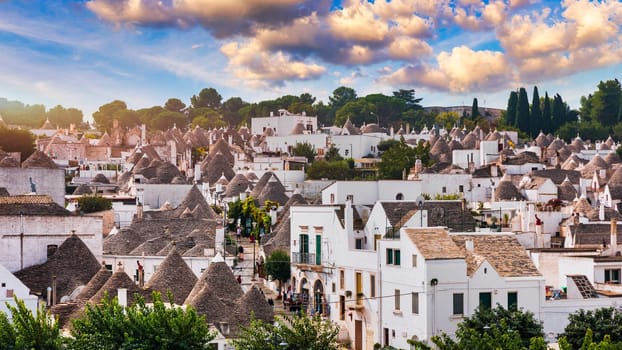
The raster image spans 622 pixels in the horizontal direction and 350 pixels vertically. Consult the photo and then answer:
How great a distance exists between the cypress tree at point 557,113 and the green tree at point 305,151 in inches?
1914

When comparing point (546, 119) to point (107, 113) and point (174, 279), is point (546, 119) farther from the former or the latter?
point (174, 279)

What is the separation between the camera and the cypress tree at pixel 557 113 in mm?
150000

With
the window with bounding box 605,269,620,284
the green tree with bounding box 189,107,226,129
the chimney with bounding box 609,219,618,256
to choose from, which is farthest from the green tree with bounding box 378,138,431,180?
the green tree with bounding box 189,107,226,129

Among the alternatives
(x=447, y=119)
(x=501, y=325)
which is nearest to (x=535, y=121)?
(x=447, y=119)

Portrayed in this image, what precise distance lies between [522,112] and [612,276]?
330 ft

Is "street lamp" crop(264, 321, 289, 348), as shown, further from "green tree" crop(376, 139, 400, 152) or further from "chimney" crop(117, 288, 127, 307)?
"green tree" crop(376, 139, 400, 152)

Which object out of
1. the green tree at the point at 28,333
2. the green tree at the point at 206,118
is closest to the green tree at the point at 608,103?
the green tree at the point at 206,118

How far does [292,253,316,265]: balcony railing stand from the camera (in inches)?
2089

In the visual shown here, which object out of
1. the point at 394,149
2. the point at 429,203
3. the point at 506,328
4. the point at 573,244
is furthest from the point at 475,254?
the point at 394,149

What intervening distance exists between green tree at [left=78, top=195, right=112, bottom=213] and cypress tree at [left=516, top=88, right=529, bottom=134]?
79.9 metres

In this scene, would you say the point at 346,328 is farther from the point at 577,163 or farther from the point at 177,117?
the point at 177,117

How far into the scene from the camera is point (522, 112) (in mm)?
144500

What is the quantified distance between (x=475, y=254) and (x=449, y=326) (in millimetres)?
3688

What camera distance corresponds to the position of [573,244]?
57.3 metres
